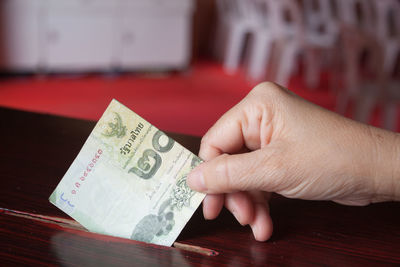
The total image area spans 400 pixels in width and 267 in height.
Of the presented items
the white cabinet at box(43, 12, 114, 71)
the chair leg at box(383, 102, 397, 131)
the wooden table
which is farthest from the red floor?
the wooden table

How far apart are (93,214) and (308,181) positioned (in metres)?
0.26

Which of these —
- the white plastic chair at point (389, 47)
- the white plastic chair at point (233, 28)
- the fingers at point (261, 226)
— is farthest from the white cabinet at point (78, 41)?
the fingers at point (261, 226)

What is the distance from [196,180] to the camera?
0.56m

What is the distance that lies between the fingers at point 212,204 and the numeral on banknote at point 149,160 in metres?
0.07

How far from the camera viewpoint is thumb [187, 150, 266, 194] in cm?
55

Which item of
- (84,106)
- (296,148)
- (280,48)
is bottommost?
(84,106)

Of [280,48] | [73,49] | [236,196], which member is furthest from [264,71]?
[236,196]

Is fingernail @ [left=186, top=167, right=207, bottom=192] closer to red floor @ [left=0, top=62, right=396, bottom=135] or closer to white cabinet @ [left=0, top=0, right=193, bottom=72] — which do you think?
red floor @ [left=0, top=62, right=396, bottom=135]

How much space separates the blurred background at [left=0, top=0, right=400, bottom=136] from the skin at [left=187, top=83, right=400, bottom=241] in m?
2.71

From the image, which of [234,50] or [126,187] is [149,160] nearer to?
[126,187]

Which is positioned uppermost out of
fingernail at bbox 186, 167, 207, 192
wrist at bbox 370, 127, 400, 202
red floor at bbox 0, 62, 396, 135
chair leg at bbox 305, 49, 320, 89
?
wrist at bbox 370, 127, 400, 202

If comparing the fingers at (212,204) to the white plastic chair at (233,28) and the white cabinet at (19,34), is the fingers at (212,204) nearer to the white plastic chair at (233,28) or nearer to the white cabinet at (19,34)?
the white cabinet at (19,34)

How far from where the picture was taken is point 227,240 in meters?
0.57

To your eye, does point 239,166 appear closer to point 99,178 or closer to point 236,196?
point 236,196
